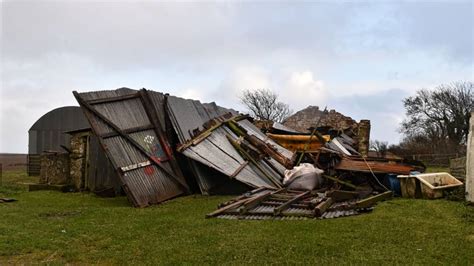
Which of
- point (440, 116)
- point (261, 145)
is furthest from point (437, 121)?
point (261, 145)

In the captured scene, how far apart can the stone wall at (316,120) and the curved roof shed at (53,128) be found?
1294 centimetres

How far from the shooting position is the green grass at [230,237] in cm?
514

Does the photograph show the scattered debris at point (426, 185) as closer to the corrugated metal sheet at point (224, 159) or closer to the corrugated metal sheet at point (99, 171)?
the corrugated metal sheet at point (224, 159)

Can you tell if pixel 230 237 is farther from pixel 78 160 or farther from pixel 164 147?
pixel 78 160

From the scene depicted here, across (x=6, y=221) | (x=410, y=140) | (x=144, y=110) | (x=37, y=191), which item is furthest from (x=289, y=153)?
(x=410, y=140)

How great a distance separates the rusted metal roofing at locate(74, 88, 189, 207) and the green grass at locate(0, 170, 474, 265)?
1391 mm

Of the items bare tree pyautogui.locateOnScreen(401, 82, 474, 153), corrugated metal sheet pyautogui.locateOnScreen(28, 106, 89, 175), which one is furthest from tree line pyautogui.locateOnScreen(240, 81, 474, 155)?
corrugated metal sheet pyautogui.locateOnScreen(28, 106, 89, 175)

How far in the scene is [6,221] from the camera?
299 inches

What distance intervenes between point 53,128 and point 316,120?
15900 mm

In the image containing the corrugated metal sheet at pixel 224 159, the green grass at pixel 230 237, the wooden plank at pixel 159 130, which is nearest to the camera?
the green grass at pixel 230 237

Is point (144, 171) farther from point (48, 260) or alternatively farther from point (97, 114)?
point (48, 260)

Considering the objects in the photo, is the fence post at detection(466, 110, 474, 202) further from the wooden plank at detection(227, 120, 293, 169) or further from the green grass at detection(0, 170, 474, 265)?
the wooden plank at detection(227, 120, 293, 169)

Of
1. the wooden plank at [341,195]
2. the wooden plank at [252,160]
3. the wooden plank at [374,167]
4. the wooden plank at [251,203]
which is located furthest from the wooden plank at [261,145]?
the wooden plank at [251,203]

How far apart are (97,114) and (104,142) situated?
32.7 inches
